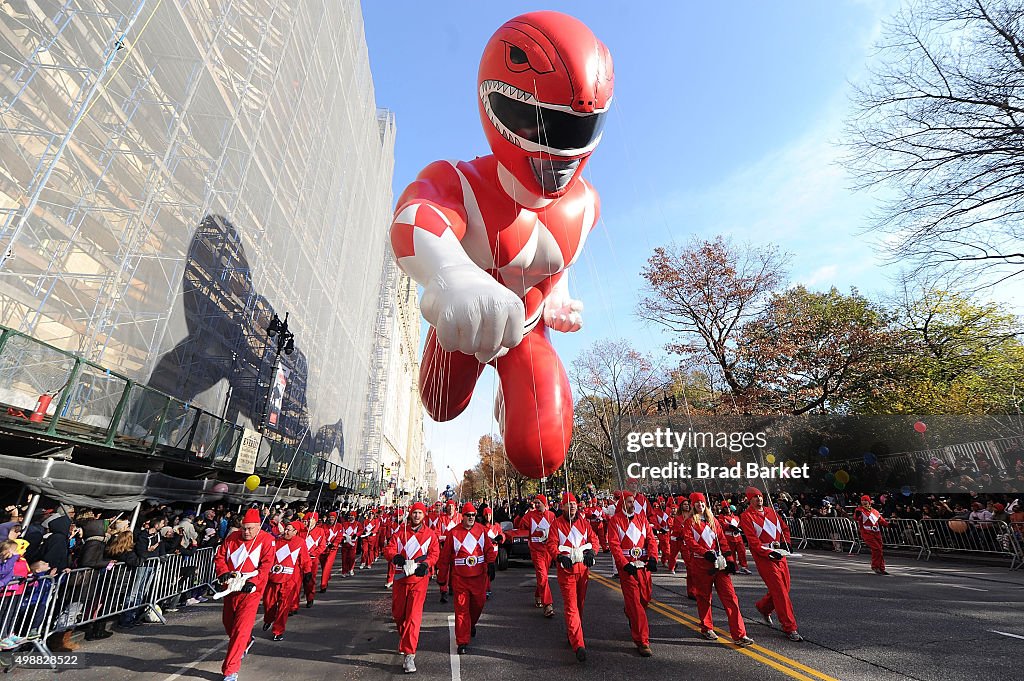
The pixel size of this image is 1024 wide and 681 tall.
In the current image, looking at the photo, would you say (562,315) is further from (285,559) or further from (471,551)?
(285,559)

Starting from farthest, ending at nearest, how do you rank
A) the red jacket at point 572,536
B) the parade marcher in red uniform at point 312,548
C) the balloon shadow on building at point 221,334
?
1. the balloon shadow on building at point 221,334
2. the parade marcher in red uniform at point 312,548
3. the red jacket at point 572,536

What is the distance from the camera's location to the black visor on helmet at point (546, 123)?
162 inches

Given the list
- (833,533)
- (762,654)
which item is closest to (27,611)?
(762,654)

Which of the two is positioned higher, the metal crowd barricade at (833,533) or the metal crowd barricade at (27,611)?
the metal crowd barricade at (833,533)

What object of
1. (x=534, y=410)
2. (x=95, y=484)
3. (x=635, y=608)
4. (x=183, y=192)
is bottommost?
(x=635, y=608)

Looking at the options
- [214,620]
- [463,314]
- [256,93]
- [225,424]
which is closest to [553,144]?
[463,314]

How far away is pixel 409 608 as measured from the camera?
495cm

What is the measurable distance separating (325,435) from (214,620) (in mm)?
12483

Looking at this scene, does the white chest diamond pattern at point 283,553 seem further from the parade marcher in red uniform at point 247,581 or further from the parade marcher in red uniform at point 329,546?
the parade marcher in red uniform at point 329,546

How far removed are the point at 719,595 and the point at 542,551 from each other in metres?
2.64

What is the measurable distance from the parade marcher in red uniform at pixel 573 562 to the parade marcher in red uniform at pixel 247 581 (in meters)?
3.10

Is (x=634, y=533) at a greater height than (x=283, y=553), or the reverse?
(x=634, y=533)

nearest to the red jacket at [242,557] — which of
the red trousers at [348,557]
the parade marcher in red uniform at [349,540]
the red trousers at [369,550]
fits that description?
the parade marcher in red uniform at [349,540]

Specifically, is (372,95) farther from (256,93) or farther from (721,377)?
(721,377)
